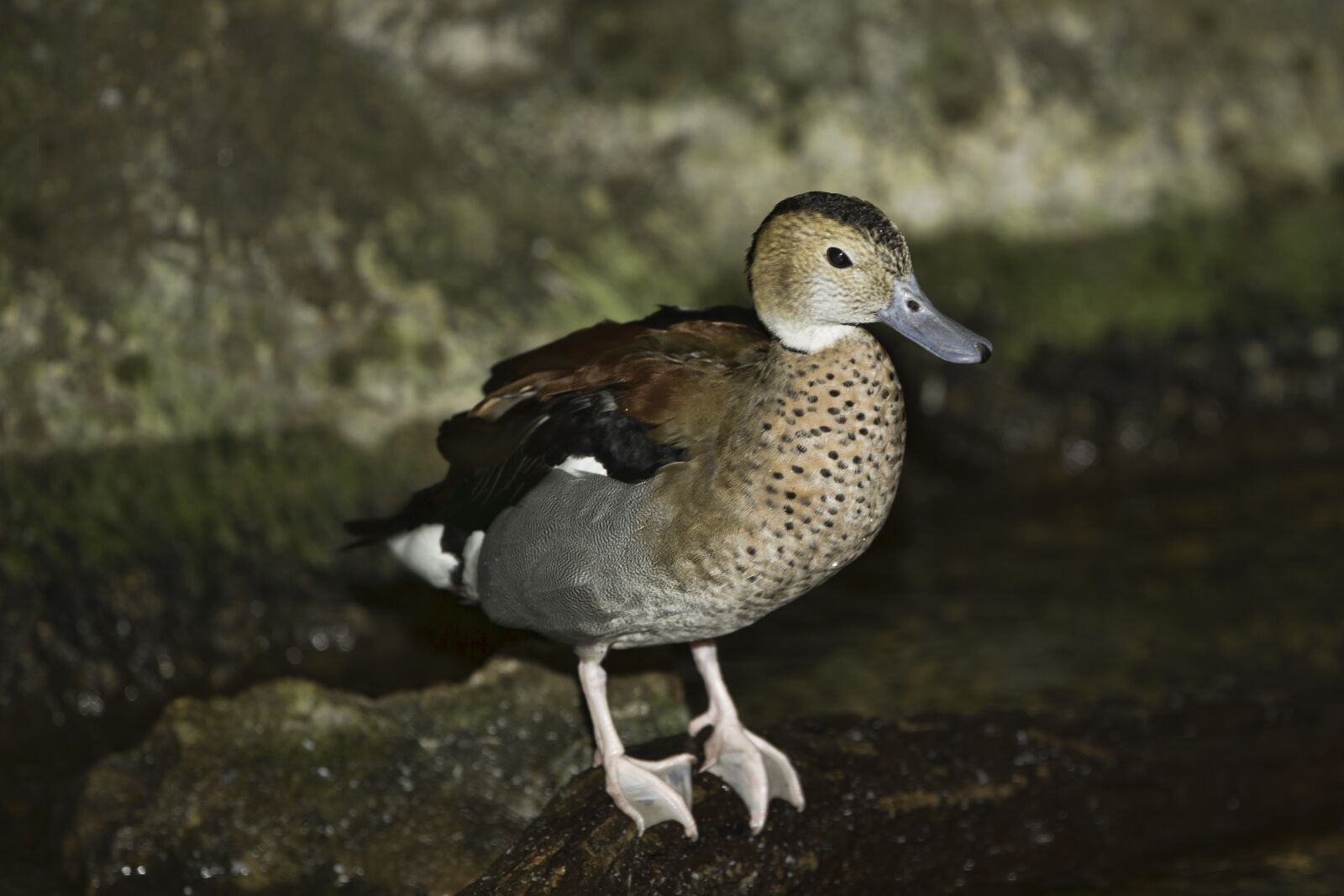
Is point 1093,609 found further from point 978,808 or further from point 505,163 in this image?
point 505,163

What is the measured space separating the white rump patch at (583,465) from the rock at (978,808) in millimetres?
852

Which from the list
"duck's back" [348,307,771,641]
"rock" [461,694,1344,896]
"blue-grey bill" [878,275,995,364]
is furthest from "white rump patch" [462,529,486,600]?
"blue-grey bill" [878,275,995,364]

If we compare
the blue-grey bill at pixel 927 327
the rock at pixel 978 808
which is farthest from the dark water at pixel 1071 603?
the blue-grey bill at pixel 927 327

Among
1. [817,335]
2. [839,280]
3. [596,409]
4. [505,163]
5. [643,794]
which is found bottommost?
[643,794]

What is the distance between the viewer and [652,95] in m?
7.43

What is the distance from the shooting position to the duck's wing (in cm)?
388

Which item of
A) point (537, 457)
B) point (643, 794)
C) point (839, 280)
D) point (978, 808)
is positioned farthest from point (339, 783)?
point (839, 280)

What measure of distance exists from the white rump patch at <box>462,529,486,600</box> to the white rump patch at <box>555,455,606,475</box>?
41 cm

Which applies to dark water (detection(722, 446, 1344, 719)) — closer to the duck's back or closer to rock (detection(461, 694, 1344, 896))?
rock (detection(461, 694, 1344, 896))

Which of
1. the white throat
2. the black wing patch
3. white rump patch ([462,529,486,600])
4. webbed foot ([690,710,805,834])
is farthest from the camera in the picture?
white rump patch ([462,529,486,600])

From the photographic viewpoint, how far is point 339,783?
174 inches

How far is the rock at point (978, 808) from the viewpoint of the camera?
157 inches

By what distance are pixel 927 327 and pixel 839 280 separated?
0.80 ft

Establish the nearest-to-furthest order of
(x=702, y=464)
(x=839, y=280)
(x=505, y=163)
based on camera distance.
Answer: (x=839, y=280), (x=702, y=464), (x=505, y=163)
